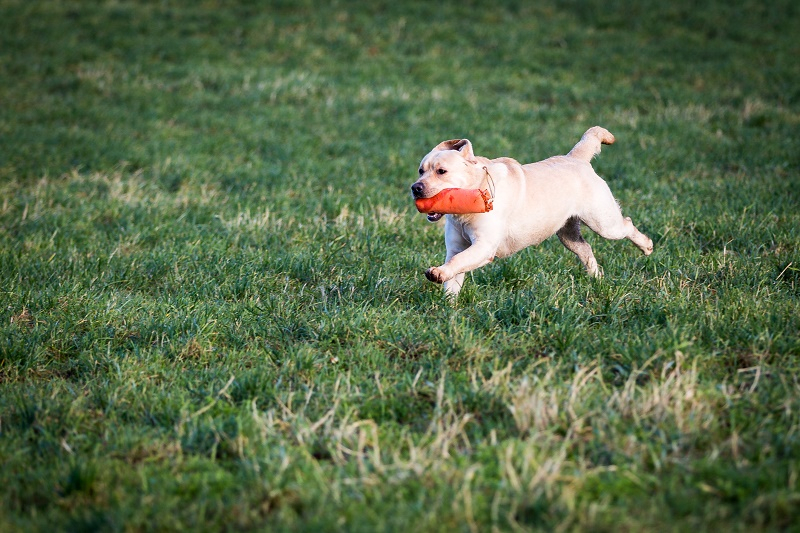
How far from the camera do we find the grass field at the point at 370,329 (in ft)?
9.27

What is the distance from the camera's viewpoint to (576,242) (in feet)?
18.5

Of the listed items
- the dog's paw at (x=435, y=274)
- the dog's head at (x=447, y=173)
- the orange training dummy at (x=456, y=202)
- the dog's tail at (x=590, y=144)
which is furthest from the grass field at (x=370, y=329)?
the dog's tail at (x=590, y=144)

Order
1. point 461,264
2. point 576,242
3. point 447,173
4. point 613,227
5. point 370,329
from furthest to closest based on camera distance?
point 576,242 < point 613,227 < point 447,173 < point 461,264 < point 370,329

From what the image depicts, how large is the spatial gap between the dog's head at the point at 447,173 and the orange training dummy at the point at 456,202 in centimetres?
5

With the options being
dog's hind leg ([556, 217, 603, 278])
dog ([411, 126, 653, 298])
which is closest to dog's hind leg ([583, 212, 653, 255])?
dog ([411, 126, 653, 298])

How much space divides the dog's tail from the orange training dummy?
4.15 feet

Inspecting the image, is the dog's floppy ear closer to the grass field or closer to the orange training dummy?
the orange training dummy

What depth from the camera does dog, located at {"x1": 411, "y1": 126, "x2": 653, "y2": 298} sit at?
470 centimetres

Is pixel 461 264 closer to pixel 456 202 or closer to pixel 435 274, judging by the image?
pixel 435 274

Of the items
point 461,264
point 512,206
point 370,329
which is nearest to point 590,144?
point 512,206

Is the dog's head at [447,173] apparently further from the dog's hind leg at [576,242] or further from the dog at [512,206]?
the dog's hind leg at [576,242]

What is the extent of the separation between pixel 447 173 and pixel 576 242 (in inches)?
55.4

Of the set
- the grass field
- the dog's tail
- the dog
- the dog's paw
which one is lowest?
the grass field

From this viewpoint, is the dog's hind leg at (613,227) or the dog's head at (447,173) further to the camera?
the dog's hind leg at (613,227)
